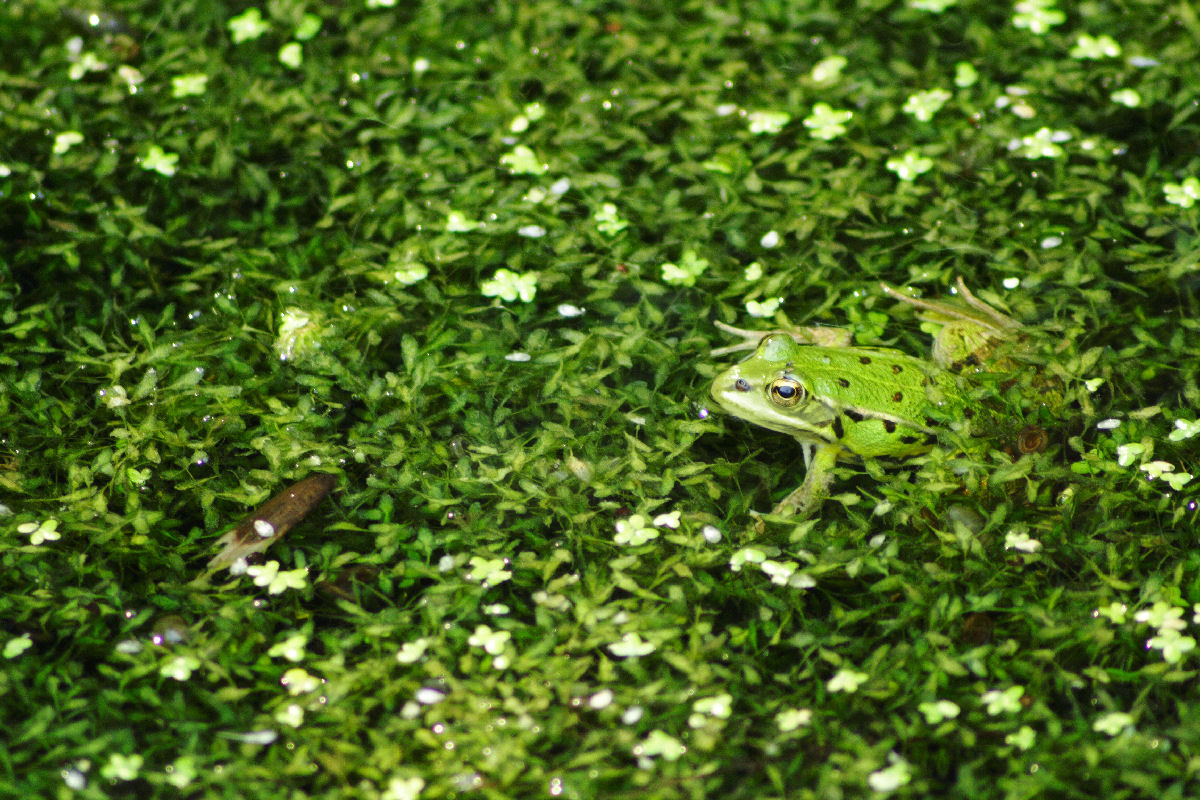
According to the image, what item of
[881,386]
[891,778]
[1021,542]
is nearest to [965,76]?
[881,386]

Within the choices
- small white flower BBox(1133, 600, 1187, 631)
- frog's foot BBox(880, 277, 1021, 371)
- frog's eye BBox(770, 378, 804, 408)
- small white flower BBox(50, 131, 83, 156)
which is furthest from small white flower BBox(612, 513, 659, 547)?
small white flower BBox(50, 131, 83, 156)

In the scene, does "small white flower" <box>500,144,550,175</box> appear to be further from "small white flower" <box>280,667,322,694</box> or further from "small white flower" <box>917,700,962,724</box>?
"small white flower" <box>917,700,962,724</box>

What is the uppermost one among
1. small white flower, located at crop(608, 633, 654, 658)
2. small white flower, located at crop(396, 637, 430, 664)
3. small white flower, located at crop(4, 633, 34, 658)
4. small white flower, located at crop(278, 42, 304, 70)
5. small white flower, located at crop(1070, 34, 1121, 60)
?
small white flower, located at crop(278, 42, 304, 70)

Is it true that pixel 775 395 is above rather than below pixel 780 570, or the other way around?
above

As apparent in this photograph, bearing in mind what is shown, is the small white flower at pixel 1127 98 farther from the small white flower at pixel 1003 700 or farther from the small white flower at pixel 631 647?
the small white flower at pixel 631 647

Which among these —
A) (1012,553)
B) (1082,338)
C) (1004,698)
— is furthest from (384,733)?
(1082,338)

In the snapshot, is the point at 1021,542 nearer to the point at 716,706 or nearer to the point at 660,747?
the point at 716,706

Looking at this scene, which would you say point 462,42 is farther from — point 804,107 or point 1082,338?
point 1082,338
